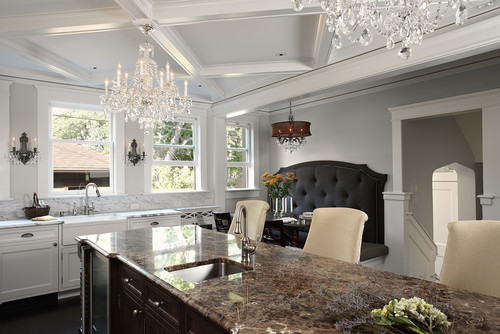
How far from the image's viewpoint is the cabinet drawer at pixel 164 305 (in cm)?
157

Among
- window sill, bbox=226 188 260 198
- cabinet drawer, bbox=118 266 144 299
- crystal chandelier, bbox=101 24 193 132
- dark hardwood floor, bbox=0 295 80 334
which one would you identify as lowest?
dark hardwood floor, bbox=0 295 80 334

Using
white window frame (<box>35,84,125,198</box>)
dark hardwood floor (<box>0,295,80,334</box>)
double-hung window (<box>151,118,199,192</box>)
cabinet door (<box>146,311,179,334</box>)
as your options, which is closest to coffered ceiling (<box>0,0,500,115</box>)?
white window frame (<box>35,84,125,198</box>)

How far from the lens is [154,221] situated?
4668mm

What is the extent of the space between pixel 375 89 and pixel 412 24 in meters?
3.22

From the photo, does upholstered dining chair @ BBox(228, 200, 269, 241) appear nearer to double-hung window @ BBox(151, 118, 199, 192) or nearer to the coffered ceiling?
the coffered ceiling

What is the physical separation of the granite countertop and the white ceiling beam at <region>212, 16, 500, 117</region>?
1.91 m

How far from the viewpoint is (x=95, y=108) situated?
192 inches

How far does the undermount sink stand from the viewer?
6.60 ft

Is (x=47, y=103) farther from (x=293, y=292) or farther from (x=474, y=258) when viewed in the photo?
(x=474, y=258)

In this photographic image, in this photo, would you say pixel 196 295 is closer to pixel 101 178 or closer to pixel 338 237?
pixel 338 237

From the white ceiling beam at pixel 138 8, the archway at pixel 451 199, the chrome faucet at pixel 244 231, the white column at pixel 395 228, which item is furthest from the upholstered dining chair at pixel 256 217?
the archway at pixel 451 199

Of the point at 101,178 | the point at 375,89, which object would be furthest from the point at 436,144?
the point at 101,178

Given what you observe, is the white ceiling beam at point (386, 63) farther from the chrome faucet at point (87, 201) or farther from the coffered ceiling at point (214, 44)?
the chrome faucet at point (87, 201)

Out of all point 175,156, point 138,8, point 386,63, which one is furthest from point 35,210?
point 386,63
